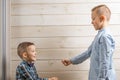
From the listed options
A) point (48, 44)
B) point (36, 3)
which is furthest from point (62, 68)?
point (36, 3)

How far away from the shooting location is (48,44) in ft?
6.18

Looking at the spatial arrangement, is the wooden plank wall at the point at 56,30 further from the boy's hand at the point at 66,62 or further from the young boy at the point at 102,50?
the young boy at the point at 102,50

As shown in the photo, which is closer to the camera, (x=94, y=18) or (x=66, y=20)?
(x=94, y=18)

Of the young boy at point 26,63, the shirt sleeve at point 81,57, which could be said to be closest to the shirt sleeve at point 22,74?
the young boy at point 26,63

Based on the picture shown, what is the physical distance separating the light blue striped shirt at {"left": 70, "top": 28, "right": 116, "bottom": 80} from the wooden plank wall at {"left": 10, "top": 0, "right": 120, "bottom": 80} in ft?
0.69

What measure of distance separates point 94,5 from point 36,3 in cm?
37

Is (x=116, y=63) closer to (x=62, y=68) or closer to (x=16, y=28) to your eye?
(x=62, y=68)

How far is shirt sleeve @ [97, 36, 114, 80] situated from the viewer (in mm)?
1558

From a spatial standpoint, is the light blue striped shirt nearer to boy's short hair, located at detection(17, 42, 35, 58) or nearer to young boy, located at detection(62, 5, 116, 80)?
young boy, located at detection(62, 5, 116, 80)

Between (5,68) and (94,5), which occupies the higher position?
(94,5)

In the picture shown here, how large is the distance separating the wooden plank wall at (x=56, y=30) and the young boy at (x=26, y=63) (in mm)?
100

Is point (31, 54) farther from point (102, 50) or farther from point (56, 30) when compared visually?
point (102, 50)

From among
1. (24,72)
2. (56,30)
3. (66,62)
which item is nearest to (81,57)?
(66,62)

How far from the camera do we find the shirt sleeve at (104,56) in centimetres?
156
